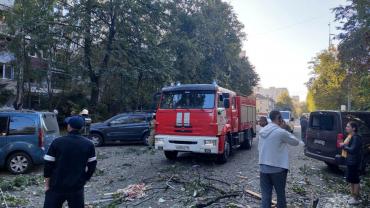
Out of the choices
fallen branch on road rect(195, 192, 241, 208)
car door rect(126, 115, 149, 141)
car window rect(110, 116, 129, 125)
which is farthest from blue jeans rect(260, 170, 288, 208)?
car window rect(110, 116, 129, 125)

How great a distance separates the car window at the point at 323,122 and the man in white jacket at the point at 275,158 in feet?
19.0

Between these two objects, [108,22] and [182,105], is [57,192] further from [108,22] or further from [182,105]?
[108,22]

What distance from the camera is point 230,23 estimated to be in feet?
138

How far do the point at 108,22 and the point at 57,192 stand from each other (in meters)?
23.2

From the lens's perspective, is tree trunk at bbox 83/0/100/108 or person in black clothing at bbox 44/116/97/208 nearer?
person in black clothing at bbox 44/116/97/208

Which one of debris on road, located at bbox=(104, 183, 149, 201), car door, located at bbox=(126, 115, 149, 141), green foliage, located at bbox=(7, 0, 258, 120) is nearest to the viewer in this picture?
debris on road, located at bbox=(104, 183, 149, 201)

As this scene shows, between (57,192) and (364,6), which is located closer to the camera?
(57,192)

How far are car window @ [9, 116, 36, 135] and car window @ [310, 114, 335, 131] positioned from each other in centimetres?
881

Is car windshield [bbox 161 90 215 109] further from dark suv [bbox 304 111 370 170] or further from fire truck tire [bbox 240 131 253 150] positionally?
fire truck tire [bbox 240 131 253 150]

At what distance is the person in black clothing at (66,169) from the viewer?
187 inches

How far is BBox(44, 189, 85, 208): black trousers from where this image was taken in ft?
15.5

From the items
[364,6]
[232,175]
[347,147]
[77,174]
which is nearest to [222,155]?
[232,175]

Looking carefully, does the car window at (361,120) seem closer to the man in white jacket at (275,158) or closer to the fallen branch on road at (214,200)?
the fallen branch on road at (214,200)

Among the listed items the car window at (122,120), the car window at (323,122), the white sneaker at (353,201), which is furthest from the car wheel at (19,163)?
the car window at (323,122)
